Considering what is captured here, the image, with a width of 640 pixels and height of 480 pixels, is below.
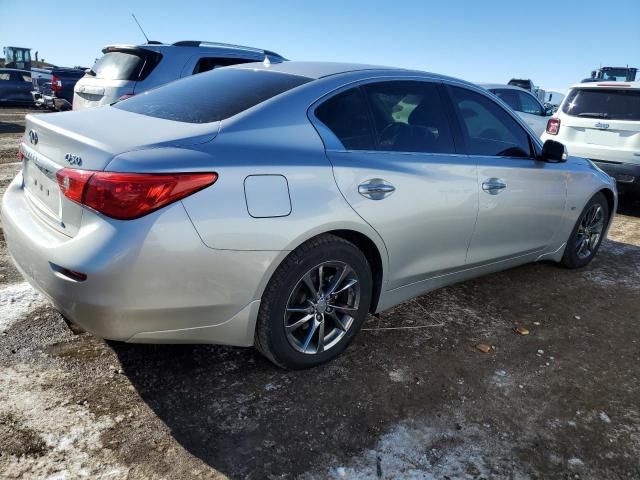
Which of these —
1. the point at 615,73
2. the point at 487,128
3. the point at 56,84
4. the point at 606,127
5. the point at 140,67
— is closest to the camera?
the point at 487,128

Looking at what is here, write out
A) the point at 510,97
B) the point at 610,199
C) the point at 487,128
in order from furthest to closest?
the point at 510,97 → the point at 610,199 → the point at 487,128

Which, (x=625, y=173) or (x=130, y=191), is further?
(x=625, y=173)

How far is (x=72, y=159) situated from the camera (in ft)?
7.42

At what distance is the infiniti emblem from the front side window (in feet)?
32.2

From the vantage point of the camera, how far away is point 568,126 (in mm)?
7285

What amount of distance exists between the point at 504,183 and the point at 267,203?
1893 millimetres

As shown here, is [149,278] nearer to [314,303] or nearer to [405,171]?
[314,303]

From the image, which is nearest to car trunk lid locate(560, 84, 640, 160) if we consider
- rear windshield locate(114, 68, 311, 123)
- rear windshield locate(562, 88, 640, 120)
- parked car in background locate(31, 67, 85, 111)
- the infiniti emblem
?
rear windshield locate(562, 88, 640, 120)

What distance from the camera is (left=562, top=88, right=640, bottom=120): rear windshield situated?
267 inches

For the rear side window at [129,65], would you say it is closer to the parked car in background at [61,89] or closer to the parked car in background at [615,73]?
the parked car in background at [61,89]

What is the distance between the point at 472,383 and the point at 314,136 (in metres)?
1.55

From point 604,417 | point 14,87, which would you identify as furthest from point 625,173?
point 14,87

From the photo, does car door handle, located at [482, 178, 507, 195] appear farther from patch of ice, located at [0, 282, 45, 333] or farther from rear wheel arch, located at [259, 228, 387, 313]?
patch of ice, located at [0, 282, 45, 333]

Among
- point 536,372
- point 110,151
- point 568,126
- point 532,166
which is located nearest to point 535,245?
point 532,166
